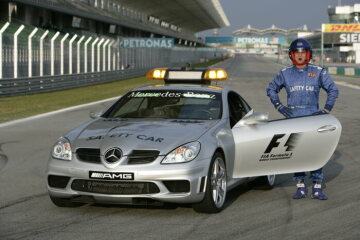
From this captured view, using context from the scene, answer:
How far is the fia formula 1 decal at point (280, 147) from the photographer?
22.9ft

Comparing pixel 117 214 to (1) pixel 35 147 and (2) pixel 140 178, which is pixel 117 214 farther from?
(1) pixel 35 147

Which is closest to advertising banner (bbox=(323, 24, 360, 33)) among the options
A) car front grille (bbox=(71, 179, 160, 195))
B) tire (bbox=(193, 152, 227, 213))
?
tire (bbox=(193, 152, 227, 213))

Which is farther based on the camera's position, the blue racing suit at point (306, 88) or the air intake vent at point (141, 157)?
the blue racing suit at point (306, 88)

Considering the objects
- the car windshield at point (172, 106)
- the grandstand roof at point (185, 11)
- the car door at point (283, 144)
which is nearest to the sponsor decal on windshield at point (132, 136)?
A: the car windshield at point (172, 106)

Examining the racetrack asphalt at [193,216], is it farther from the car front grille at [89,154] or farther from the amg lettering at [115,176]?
the car front grille at [89,154]

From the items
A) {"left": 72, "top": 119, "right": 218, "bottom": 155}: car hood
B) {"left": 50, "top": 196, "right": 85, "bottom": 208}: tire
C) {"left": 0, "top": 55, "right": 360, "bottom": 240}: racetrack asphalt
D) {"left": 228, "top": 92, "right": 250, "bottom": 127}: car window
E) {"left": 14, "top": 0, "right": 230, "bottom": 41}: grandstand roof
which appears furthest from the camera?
{"left": 14, "top": 0, "right": 230, "bottom": 41}: grandstand roof

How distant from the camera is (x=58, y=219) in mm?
6215

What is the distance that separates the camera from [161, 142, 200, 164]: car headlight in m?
6.16

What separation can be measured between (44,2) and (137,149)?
33.3 metres

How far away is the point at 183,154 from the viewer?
621cm

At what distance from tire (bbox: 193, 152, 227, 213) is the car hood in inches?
12.6

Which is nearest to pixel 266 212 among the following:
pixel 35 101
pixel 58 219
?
pixel 58 219

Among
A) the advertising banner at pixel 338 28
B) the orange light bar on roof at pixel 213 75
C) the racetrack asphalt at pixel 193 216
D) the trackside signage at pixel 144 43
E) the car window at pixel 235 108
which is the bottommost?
the racetrack asphalt at pixel 193 216

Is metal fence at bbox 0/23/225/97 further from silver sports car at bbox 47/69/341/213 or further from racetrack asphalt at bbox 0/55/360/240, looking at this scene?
silver sports car at bbox 47/69/341/213
